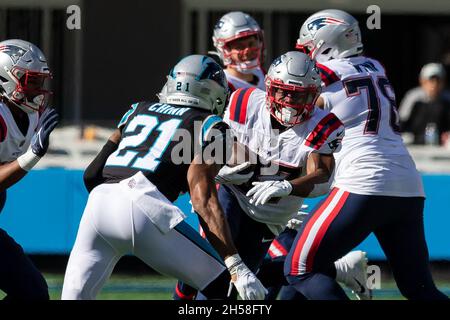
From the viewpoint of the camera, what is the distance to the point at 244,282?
5203 mm

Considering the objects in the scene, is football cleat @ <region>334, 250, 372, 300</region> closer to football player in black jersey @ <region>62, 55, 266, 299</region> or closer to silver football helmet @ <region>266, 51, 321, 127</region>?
silver football helmet @ <region>266, 51, 321, 127</region>

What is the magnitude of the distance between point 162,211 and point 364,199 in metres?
1.21

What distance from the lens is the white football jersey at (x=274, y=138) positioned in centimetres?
597

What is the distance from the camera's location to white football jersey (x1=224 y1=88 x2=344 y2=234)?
5973 millimetres

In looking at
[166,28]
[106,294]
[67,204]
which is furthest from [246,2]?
[106,294]

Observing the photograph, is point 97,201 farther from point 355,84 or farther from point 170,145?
point 355,84

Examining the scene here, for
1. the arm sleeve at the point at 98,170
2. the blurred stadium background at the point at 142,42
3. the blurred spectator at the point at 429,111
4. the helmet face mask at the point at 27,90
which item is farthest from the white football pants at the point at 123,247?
the blurred spectator at the point at 429,111

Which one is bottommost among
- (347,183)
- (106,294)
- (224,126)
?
(106,294)

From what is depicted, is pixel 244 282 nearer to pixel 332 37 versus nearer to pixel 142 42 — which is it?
pixel 332 37

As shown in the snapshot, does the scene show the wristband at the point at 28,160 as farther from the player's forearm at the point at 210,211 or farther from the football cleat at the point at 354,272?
the football cleat at the point at 354,272

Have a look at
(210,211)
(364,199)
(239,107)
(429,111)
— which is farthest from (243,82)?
(429,111)
